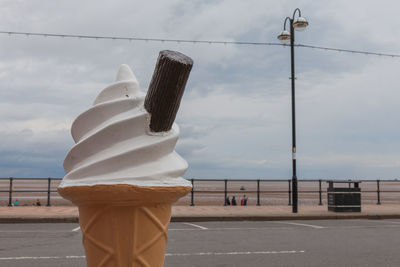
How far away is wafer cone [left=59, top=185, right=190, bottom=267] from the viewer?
2.09 m

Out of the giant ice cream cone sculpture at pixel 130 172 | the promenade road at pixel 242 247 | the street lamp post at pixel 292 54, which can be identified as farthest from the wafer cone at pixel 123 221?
the street lamp post at pixel 292 54

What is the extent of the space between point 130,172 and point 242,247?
210 inches

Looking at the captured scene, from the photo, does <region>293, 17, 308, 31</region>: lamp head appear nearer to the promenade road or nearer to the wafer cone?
the promenade road

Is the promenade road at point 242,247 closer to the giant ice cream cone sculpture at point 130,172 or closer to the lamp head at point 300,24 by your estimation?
the giant ice cream cone sculpture at point 130,172

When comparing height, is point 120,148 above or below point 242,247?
above

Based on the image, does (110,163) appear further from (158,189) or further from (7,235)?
(7,235)

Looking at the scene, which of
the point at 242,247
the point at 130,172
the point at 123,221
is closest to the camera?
the point at 123,221

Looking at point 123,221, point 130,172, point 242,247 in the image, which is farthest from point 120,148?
point 242,247

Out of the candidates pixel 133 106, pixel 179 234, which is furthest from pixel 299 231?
pixel 133 106

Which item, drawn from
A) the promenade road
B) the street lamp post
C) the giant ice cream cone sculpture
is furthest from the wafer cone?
the street lamp post

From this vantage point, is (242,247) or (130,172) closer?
(130,172)

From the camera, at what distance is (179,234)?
28.5ft

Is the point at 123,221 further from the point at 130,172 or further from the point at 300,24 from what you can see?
the point at 300,24

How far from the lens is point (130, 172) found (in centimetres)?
223
